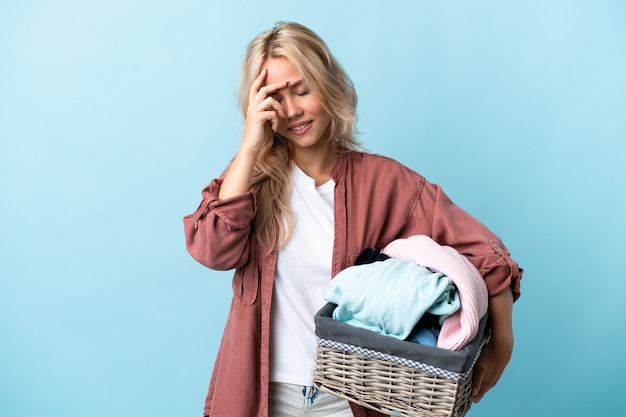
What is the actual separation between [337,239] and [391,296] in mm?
417

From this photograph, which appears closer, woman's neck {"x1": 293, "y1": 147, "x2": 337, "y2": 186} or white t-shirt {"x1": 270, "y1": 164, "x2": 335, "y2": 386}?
white t-shirt {"x1": 270, "y1": 164, "x2": 335, "y2": 386}

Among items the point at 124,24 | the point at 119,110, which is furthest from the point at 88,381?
the point at 124,24

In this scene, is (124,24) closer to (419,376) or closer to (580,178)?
(580,178)

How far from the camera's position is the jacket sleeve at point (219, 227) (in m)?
1.76

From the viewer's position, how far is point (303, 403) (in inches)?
76.2

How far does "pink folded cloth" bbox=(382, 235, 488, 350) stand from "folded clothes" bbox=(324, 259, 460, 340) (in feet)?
0.06

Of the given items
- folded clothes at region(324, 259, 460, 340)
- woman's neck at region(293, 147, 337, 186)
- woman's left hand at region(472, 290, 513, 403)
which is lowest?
woman's left hand at region(472, 290, 513, 403)

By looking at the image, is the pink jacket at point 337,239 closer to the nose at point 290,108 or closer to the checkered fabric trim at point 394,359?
the nose at point 290,108

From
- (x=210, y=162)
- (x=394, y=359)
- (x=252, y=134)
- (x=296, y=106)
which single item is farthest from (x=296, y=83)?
(x=210, y=162)

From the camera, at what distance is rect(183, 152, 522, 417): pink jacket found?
1.79m

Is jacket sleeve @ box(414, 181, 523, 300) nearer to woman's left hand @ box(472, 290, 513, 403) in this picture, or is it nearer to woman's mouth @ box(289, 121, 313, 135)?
woman's left hand @ box(472, 290, 513, 403)

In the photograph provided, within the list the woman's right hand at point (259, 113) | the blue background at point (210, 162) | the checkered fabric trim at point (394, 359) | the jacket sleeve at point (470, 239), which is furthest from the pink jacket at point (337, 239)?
the blue background at point (210, 162)

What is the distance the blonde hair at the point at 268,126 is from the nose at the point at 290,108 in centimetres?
6

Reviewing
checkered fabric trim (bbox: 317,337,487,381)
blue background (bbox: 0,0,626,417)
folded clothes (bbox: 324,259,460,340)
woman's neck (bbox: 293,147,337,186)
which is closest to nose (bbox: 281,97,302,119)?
woman's neck (bbox: 293,147,337,186)
